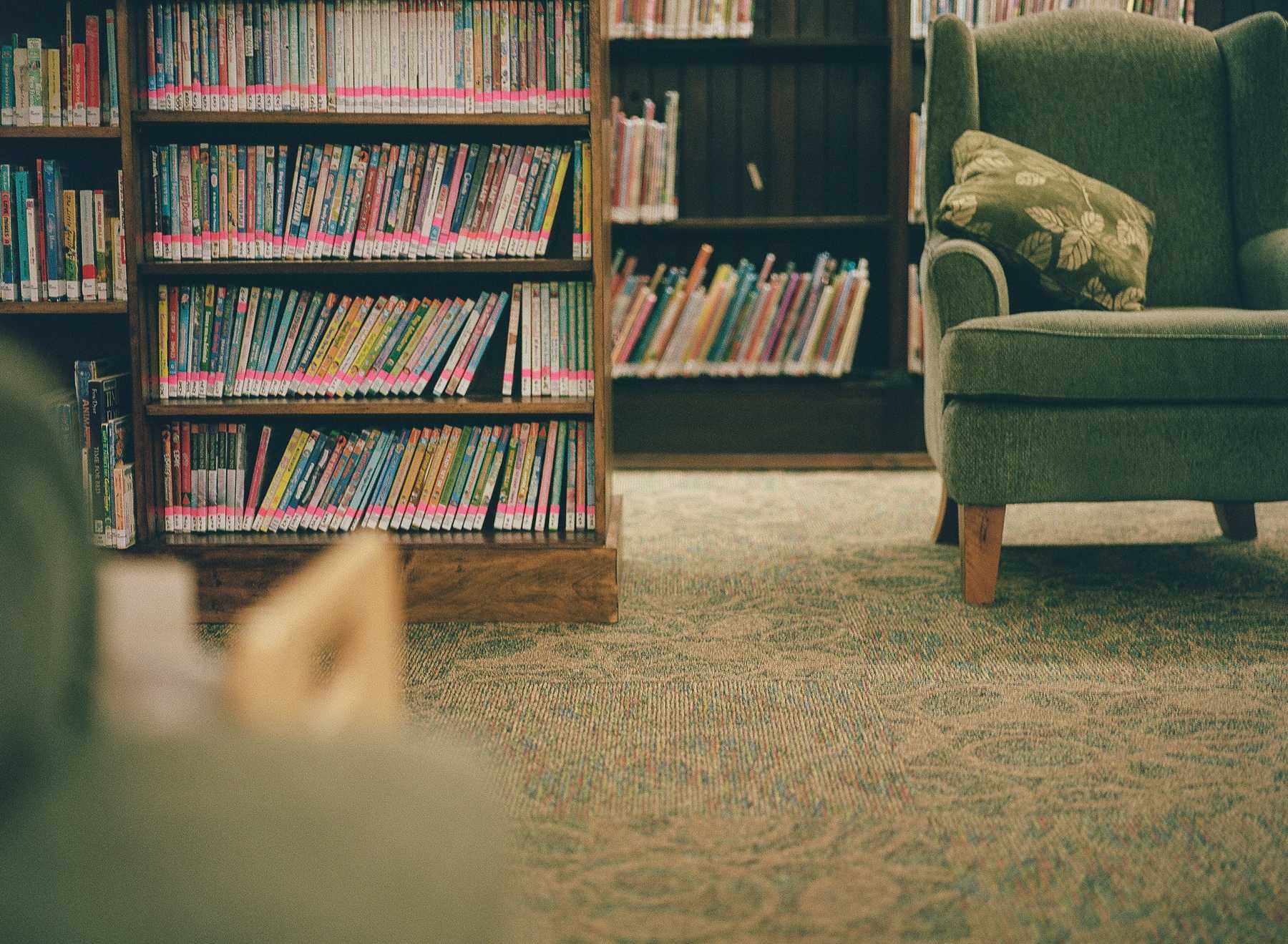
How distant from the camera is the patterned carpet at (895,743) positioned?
3.66 feet

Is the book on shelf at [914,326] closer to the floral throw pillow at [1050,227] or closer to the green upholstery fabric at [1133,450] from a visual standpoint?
the floral throw pillow at [1050,227]

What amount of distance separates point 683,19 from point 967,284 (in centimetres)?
181

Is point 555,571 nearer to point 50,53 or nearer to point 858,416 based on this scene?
point 50,53

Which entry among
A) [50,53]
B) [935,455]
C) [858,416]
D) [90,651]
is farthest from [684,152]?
[90,651]

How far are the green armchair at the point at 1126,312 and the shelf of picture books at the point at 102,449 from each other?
1344mm

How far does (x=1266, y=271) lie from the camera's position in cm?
244

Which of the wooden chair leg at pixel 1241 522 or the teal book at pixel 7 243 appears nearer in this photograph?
the teal book at pixel 7 243

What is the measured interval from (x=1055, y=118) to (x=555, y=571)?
1.47 metres

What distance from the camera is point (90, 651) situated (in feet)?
2.15

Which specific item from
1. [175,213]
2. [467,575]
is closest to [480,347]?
[467,575]

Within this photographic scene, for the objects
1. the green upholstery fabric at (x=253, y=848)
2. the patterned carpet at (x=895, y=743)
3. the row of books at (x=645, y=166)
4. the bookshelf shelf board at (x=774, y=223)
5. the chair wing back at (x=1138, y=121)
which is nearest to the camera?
the green upholstery fabric at (x=253, y=848)

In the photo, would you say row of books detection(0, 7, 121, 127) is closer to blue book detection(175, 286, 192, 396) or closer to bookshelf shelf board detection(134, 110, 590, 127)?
bookshelf shelf board detection(134, 110, 590, 127)

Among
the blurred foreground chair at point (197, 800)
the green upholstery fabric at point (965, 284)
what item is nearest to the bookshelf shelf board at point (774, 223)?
the green upholstery fabric at point (965, 284)

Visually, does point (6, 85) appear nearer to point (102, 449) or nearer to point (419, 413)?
point (102, 449)
